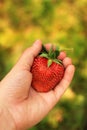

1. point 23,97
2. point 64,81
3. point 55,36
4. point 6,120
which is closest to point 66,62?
point 64,81

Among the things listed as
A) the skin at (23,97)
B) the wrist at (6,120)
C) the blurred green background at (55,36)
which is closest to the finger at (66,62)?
the skin at (23,97)

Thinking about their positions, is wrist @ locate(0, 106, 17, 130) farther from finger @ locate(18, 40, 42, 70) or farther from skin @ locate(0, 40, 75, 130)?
finger @ locate(18, 40, 42, 70)

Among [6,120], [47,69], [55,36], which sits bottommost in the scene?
[55,36]

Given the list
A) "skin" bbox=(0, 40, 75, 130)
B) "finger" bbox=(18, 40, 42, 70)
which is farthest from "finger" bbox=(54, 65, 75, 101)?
"finger" bbox=(18, 40, 42, 70)

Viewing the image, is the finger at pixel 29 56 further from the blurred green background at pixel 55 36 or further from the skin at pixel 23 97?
the blurred green background at pixel 55 36

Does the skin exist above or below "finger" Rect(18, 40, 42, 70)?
below

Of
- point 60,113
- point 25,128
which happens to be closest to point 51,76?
point 25,128

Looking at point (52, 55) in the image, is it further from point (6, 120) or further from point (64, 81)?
point (6, 120)
